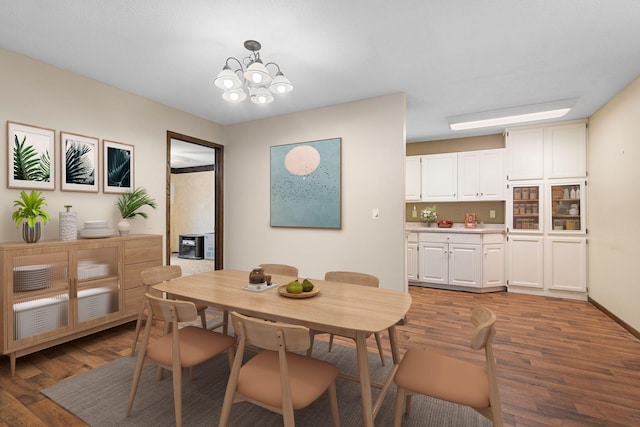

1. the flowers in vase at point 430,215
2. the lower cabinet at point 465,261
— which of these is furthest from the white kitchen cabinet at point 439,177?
the lower cabinet at point 465,261

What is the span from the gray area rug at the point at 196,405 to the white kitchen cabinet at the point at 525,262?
343 centimetres

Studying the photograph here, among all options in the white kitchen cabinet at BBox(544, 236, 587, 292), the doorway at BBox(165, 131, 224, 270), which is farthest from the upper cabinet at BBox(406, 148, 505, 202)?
the doorway at BBox(165, 131, 224, 270)

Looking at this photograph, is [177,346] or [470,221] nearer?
[177,346]

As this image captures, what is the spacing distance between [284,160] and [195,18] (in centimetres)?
218

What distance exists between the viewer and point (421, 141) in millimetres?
5559

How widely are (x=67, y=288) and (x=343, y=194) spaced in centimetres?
290

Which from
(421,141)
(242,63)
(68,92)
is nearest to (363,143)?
(242,63)

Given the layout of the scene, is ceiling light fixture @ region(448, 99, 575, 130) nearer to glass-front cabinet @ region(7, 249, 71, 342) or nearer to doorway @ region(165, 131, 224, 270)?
doorway @ region(165, 131, 224, 270)

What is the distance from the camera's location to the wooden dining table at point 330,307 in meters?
1.49

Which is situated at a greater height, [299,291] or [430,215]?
[430,215]

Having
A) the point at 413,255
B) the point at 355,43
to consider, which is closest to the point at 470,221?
the point at 413,255

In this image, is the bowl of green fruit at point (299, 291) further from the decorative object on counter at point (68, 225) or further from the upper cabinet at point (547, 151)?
the upper cabinet at point (547, 151)

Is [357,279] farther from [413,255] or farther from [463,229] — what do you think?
[463,229]

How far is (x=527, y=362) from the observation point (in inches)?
100
